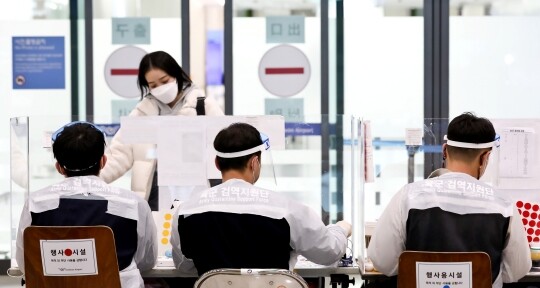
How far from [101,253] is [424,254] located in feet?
3.56

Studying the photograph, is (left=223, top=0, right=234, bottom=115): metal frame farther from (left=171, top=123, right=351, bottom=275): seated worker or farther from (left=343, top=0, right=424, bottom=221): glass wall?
(left=171, top=123, right=351, bottom=275): seated worker

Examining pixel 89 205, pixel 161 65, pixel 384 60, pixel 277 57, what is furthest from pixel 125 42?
pixel 89 205

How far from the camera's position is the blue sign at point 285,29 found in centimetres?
694

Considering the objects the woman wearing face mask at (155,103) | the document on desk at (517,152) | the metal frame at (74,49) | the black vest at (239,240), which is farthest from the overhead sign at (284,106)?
the black vest at (239,240)

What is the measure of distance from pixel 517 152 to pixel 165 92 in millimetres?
1630

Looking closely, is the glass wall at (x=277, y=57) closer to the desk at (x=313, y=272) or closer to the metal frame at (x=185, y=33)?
the metal frame at (x=185, y=33)

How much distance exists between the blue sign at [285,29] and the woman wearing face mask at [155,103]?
2.53m

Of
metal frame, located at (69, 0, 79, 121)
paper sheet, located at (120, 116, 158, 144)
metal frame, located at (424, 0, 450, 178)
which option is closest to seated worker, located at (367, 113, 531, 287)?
paper sheet, located at (120, 116, 158, 144)

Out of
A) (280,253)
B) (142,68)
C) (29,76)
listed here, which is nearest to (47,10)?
(29,76)

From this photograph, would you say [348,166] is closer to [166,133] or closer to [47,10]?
[166,133]

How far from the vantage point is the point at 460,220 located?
3115 millimetres

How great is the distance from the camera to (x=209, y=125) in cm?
395

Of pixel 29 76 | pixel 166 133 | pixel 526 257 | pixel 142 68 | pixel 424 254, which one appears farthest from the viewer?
pixel 29 76

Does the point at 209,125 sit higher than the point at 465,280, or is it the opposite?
the point at 209,125
